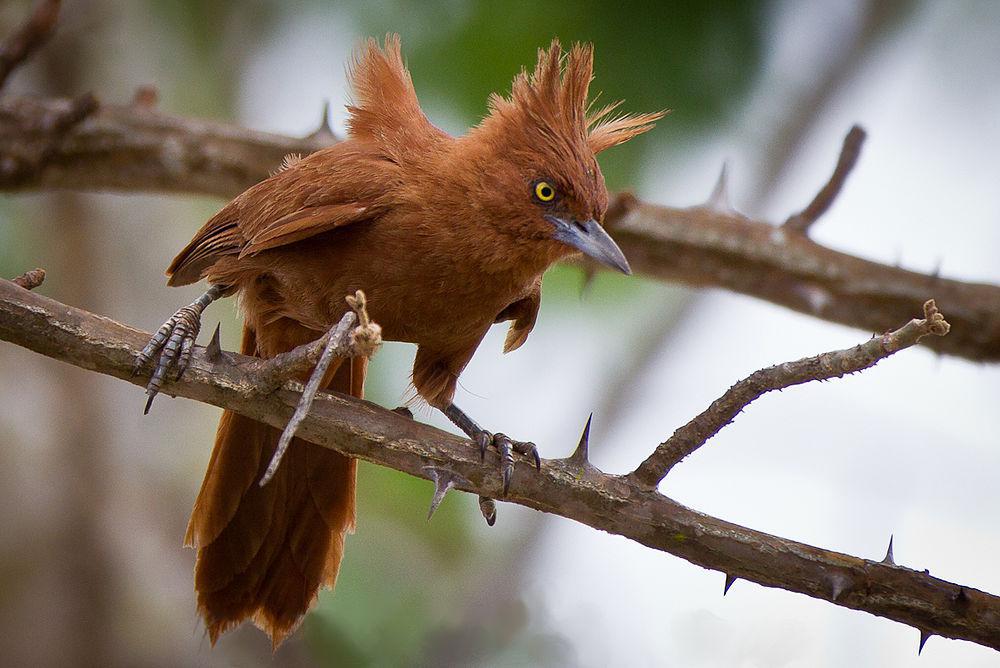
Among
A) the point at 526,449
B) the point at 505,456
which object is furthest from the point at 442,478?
the point at 526,449

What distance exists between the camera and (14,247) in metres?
6.02

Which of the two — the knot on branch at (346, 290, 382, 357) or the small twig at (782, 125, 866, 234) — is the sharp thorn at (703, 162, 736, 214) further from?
the knot on branch at (346, 290, 382, 357)

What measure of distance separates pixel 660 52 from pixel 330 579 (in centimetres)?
372

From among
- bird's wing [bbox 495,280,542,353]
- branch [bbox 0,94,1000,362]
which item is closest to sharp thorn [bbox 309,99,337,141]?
branch [bbox 0,94,1000,362]

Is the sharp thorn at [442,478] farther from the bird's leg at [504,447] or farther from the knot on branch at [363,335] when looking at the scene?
the knot on branch at [363,335]

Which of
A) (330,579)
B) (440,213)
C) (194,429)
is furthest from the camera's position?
(194,429)

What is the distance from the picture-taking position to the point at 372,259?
3.46 m

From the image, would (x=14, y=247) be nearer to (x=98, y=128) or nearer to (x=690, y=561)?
(x=98, y=128)

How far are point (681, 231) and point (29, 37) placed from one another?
A: 3.04m

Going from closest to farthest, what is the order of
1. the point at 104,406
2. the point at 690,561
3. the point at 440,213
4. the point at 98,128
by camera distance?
the point at 690,561 < the point at 440,213 < the point at 98,128 < the point at 104,406

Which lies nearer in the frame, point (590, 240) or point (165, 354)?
point (165, 354)

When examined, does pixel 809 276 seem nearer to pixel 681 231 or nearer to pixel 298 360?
pixel 681 231

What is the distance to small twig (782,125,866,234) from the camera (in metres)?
4.55

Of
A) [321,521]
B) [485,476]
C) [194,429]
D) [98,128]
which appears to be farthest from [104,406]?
[485,476]
